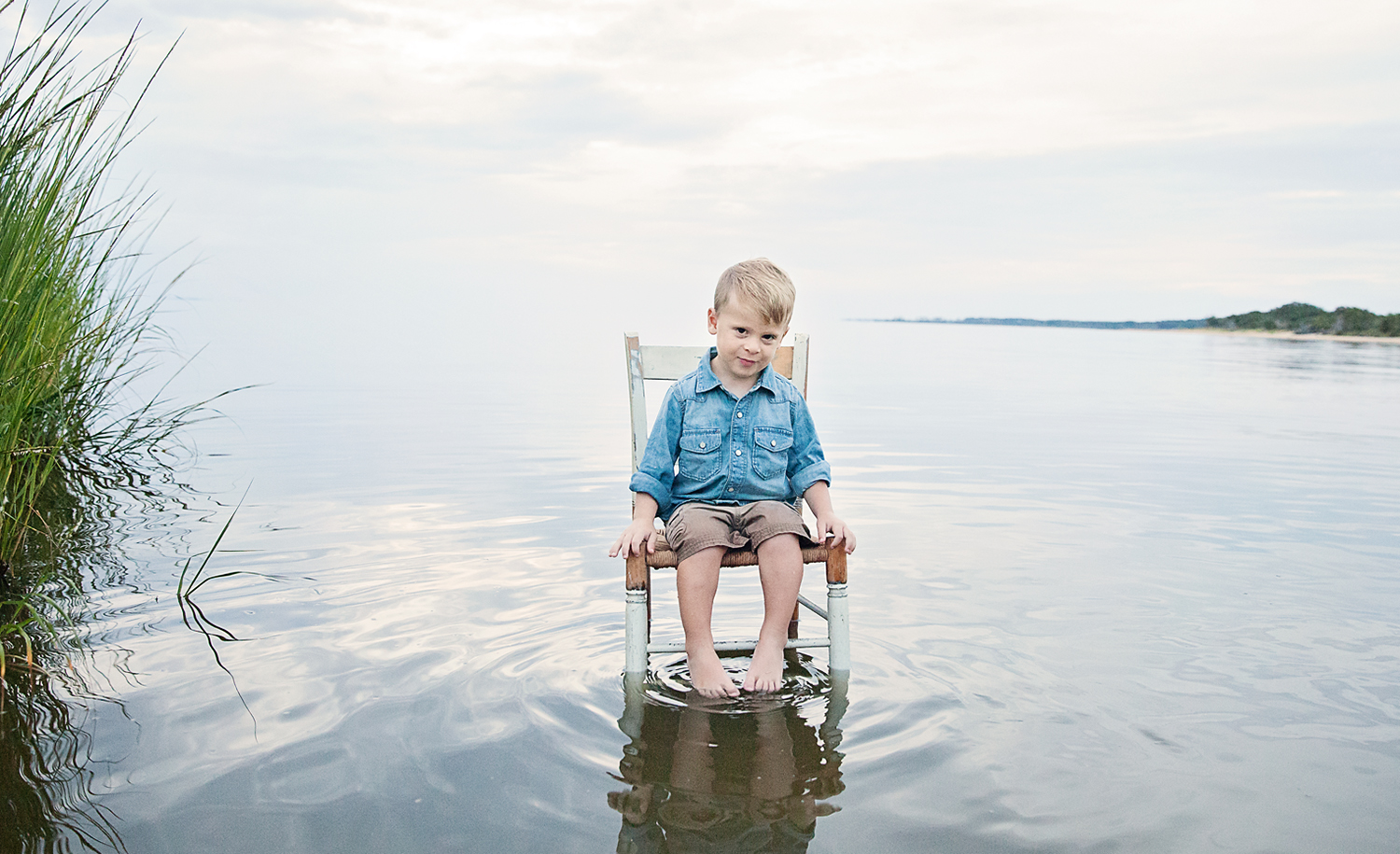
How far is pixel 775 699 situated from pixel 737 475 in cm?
74

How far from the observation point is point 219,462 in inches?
292

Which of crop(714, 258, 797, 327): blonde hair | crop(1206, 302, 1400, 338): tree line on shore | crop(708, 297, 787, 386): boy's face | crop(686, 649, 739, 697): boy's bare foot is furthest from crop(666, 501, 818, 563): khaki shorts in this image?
crop(1206, 302, 1400, 338): tree line on shore

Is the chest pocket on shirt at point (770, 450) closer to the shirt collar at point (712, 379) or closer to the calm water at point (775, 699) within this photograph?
the shirt collar at point (712, 379)

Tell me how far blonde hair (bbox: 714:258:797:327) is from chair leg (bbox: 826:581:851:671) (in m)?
0.88

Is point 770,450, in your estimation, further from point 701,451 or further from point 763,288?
point 763,288

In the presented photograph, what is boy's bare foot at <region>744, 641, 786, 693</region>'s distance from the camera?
3055 millimetres

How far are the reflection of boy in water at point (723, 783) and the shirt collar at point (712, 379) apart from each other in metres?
1.05

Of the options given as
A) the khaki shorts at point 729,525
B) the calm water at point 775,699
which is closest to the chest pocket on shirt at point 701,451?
the khaki shorts at point 729,525

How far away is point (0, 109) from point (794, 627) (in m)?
3.28

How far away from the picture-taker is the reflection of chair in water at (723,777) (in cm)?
226

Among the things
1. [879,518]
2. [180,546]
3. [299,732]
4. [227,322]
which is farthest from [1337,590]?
[227,322]

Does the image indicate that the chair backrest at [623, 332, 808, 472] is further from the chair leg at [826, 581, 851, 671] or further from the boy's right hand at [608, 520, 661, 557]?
the chair leg at [826, 581, 851, 671]

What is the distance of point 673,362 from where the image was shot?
373 cm

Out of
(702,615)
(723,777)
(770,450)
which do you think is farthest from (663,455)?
(723,777)
